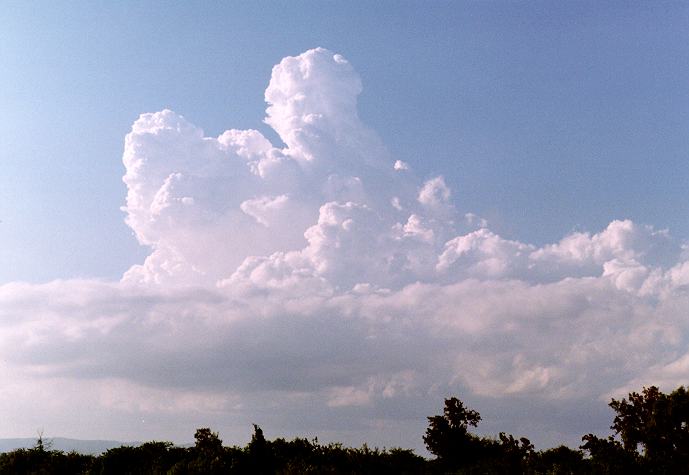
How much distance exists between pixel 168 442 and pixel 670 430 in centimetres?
3522

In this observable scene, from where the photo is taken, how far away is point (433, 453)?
45.1 m

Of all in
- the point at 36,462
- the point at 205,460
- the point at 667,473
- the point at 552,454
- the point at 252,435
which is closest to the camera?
the point at 667,473

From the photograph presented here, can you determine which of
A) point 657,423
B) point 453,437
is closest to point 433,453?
point 453,437

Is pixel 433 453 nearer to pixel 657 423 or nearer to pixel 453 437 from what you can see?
pixel 453 437

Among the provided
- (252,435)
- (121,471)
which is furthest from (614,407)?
(121,471)

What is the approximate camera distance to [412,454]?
4109cm

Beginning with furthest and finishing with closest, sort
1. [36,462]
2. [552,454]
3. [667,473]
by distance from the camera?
[36,462] → [552,454] → [667,473]

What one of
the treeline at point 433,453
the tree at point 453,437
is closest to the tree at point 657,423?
the treeline at point 433,453

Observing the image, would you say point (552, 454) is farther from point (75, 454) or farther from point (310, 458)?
point (75, 454)

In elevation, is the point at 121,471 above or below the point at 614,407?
below

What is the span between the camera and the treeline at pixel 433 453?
125ft

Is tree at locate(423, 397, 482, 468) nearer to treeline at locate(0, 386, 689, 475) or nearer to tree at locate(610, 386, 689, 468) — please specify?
treeline at locate(0, 386, 689, 475)

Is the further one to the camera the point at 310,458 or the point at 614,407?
the point at 614,407

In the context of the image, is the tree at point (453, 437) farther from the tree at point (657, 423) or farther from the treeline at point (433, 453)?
the tree at point (657, 423)
